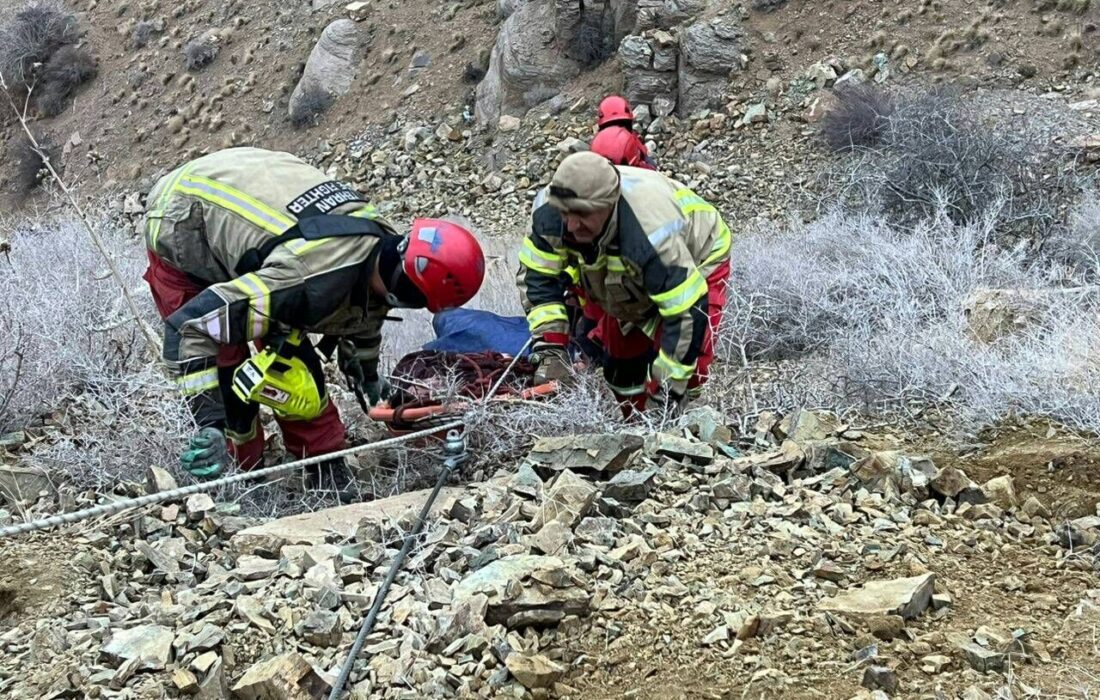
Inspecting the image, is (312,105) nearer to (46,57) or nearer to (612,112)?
(46,57)

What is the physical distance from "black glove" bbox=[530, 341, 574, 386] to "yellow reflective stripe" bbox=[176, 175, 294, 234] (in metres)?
1.34

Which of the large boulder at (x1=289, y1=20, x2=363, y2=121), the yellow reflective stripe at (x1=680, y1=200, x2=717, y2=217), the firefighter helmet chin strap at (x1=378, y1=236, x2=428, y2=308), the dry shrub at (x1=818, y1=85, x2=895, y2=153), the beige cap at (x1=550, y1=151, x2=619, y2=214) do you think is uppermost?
the beige cap at (x1=550, y1=151, x2=619, y2=214)

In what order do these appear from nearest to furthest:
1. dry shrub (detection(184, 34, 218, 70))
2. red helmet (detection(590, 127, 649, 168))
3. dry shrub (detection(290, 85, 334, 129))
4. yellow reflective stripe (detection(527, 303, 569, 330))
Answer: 1. yellow reflective stripe (detection(527, 303, 569, 330))
2. red helmet (detection(590, 127, 649, 168))
3. dry shrub (detection(290, 85, 334, 129))
4. dry shrub (detection(184, 34, 218, 70))

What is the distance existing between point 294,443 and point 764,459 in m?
2.18

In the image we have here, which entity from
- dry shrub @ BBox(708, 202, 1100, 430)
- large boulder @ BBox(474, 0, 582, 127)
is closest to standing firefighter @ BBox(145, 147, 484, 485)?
dry shrub @ BBox(708, 202, 1100, 430)

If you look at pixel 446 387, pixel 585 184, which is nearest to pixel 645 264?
pixel 585 184

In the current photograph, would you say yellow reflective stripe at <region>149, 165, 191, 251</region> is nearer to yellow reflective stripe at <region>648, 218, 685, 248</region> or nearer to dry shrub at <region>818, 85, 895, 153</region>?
yellow reflective stripe at <region>648, 218, 685, 248</region>

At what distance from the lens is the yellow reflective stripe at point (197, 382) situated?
430 centimetres

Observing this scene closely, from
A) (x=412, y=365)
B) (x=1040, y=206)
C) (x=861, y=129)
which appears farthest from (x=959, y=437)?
(x=861, y=129)

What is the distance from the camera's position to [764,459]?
3.98m

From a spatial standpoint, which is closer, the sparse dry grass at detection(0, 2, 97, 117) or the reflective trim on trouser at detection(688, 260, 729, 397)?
the reflective trim on trouser at detection(688, 260, 729, 397)

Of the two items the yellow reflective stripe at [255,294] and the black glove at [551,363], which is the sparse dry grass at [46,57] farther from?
the yellow reflective stripe at [255,294]

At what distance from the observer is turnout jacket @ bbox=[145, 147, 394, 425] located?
4.10 meters

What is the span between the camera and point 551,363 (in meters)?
5.02
